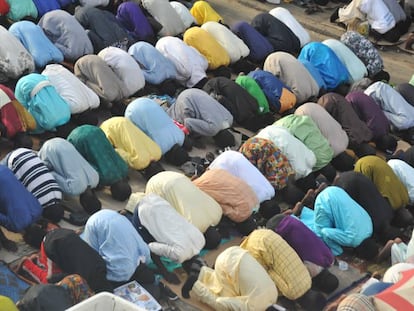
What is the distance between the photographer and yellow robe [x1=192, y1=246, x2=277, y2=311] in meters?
7.84

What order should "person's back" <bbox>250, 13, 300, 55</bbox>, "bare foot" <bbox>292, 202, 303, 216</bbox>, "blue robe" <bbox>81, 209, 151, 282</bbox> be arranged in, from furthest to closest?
"person's back" <bbox>250, 13, 300, 55</bbox> → "bare foot" <bbox>292, 202, 303, 216</bbox> → "blue robe" <bbox>81, 209, 151, 282</bbox>

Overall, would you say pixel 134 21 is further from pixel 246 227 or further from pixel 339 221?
pixel 339 221

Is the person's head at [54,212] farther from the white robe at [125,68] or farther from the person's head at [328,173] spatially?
the person's head at [328,173]

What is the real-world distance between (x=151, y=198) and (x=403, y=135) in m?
5.12

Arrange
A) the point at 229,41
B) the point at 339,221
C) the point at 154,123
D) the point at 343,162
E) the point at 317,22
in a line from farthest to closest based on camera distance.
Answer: the point at 317,22 < the point at 229,41 < the point at 343,162 < the point at 154,123 < the point at 339,221

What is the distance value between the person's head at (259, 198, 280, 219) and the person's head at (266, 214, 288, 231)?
539mm

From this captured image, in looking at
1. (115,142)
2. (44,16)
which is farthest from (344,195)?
(44,16)

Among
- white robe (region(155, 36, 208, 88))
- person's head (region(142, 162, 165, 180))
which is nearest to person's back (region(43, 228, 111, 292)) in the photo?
person's head (region(142, 162, 165, 180))

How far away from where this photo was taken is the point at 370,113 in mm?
11609

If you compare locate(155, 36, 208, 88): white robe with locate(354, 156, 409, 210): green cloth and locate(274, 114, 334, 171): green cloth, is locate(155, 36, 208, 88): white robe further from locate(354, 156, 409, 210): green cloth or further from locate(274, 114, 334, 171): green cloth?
locate(354, 156, 409, 210): green cloth

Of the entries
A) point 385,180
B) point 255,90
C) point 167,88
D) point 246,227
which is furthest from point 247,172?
point 167,88

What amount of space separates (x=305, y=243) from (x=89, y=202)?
2419mm

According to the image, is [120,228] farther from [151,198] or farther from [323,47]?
[323,47]

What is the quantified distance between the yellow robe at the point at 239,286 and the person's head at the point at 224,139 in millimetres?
2930
